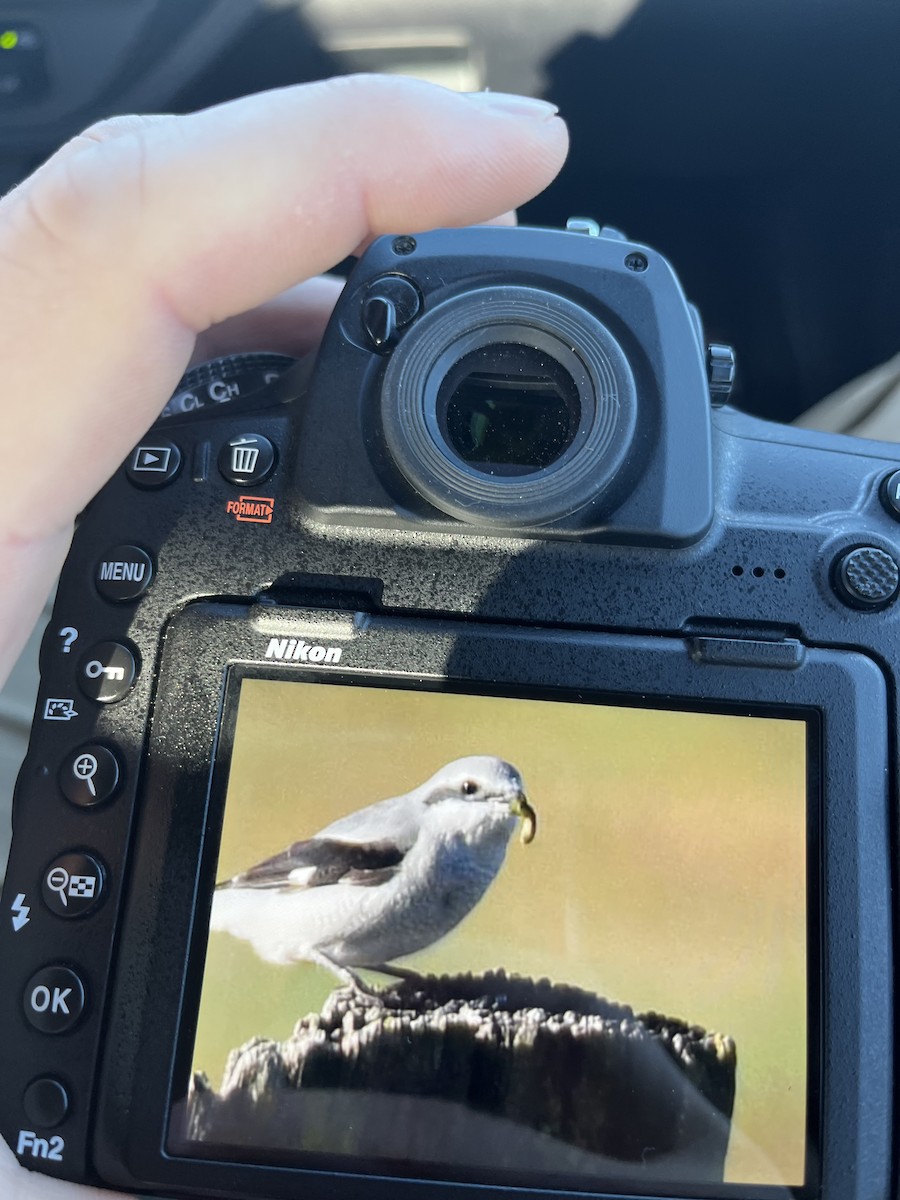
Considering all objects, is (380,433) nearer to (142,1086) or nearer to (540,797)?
(540,797)

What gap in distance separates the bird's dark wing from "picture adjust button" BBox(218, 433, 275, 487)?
0.80ft

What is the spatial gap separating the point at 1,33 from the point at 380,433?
28.0 inches

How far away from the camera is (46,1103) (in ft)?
2.15

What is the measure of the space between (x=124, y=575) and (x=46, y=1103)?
0.34 m

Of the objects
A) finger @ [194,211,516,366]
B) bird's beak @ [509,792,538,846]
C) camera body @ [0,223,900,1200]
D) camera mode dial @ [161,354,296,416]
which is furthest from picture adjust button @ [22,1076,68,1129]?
finger @ [194,211,516,366]

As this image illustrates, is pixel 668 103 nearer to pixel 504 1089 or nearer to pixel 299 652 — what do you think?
pixel 299 652

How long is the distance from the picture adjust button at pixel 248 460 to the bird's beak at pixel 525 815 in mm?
275

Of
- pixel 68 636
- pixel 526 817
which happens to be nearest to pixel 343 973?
pixel 526 817

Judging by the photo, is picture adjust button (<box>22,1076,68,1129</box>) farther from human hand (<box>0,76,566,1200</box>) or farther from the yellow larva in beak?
the yellow larva in beak

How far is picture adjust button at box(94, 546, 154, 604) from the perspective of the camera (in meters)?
0.70

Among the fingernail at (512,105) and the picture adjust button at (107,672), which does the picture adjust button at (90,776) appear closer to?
the picture adjust button at (107,672)

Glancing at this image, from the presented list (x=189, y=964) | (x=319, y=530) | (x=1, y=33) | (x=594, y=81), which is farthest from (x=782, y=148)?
(x=189, y=964)

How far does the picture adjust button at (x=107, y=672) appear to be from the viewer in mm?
691

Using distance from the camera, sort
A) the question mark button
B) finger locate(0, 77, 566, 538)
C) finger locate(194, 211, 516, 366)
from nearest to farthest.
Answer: finger locate(0, 77, 566, 538), the question mark button, finger locate(194, 211, 516, 366)
